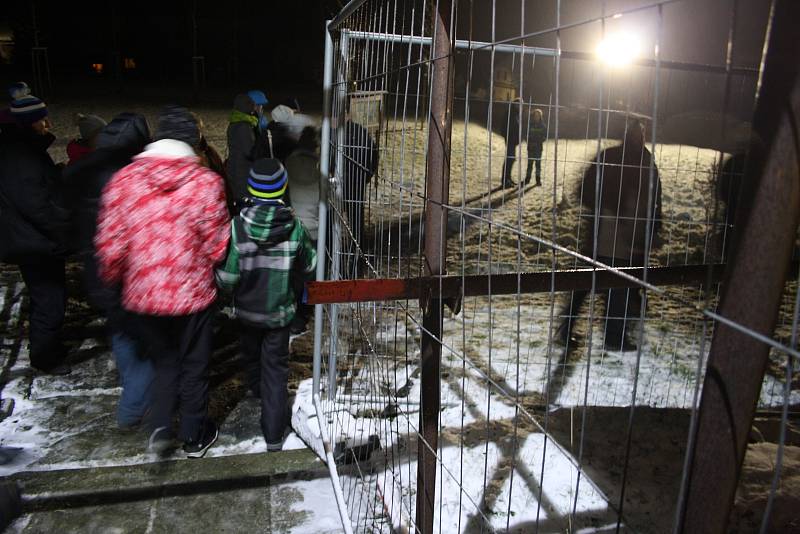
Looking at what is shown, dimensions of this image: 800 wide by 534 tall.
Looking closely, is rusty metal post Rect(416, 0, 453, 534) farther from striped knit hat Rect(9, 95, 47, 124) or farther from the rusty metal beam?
striped knit hat Rect(9, 95, 47, 124)

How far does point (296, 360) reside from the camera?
4.26 m

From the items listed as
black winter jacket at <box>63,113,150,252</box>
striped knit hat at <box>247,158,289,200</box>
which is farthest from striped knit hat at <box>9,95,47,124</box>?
striped knit hat at <box>247,158,289,200</box>

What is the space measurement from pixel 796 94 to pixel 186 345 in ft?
9.47

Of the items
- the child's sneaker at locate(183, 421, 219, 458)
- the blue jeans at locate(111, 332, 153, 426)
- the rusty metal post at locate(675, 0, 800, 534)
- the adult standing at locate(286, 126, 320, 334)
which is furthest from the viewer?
the adult standing at locate(286, 126, 320, 334)

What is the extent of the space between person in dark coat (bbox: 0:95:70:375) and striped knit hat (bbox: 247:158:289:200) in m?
1.61

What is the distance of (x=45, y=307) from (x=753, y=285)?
14.0 ft

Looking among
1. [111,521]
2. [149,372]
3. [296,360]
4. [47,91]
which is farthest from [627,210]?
[47,91]

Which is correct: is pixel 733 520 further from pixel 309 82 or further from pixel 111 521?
pixel 309 82

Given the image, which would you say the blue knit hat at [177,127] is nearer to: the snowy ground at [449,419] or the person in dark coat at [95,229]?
the person in dark coat at [95,229]

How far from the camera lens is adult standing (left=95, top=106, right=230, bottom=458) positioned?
2.64m

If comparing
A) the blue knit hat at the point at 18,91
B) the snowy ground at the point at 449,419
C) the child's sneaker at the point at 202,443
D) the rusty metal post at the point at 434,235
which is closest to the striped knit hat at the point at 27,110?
the blue knit hat at the point at 18,91

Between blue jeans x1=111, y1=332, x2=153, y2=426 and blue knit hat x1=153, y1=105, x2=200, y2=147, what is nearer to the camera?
blue knit hat x1=153, y1=105, x2=200, y2=147

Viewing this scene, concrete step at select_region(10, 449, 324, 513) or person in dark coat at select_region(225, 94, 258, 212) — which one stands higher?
person in dark coat at select_region(225, 94, 258, 212)

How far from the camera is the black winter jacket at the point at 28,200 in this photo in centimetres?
335
